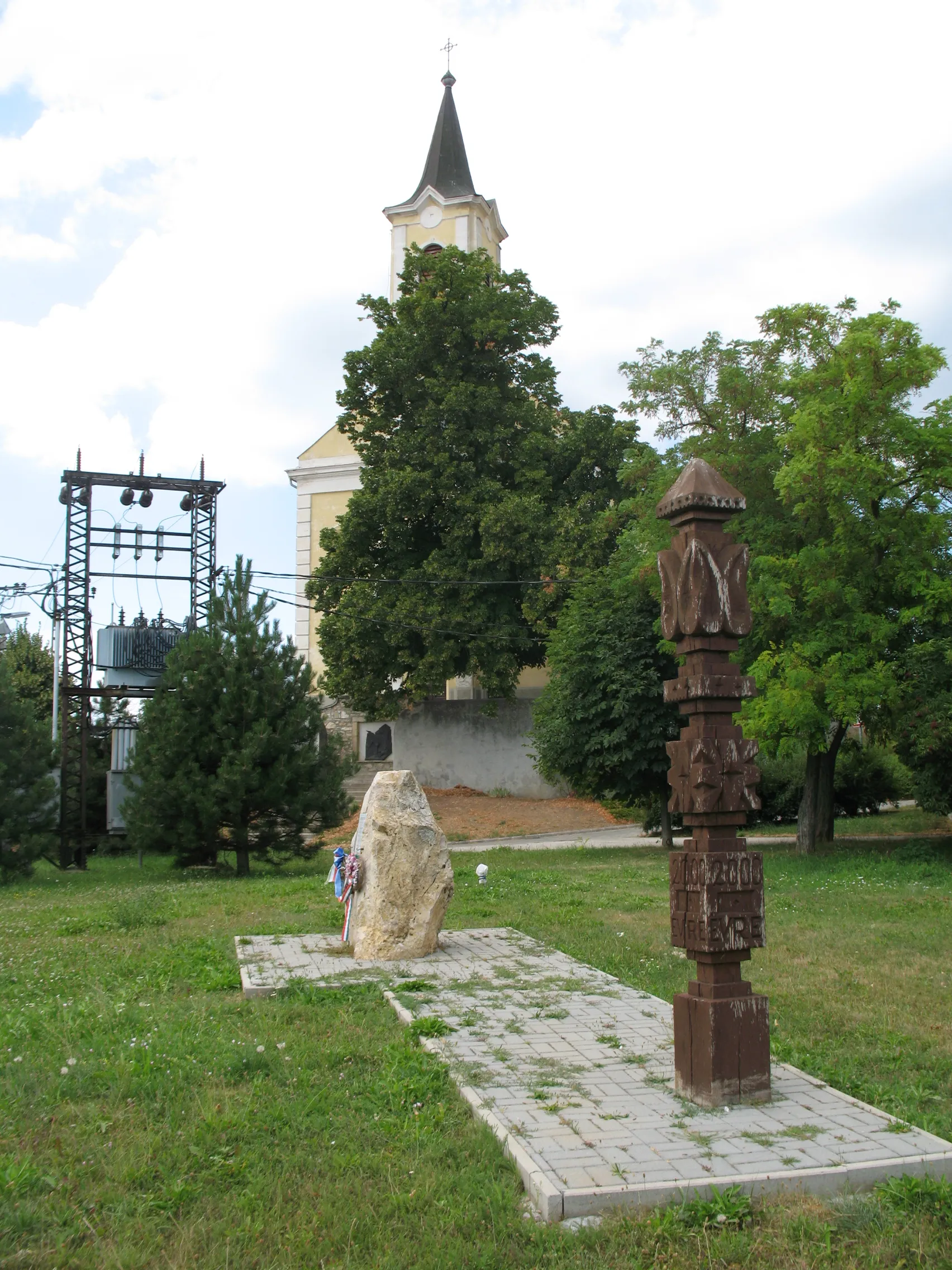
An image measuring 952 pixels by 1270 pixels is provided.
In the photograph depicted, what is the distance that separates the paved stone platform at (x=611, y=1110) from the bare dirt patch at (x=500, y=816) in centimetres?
1978

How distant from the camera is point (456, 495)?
29969mm

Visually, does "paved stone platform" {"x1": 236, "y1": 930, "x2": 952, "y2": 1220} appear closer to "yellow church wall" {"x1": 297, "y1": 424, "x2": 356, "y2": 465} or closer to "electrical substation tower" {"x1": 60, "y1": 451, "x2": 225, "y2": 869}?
"electrical substation tower" {"x1": 60, "y1": 451, "x2": 225, "y2": 869}

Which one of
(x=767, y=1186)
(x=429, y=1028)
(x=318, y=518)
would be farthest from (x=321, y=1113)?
(x=318, y=518)

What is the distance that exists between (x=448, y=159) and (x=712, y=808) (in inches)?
1489

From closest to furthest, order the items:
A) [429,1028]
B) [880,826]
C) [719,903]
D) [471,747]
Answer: [719,903] → [429,1028] → [880,826] → [471,747]

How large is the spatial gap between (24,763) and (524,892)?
35.4ft

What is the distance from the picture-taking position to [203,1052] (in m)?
6.29

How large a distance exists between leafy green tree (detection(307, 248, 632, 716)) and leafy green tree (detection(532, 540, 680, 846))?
5.47 metres

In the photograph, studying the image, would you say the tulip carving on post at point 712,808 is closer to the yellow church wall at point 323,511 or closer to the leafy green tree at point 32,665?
the yellow church wall at point 323,511

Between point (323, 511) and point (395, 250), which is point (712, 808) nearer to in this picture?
point (323, 511)

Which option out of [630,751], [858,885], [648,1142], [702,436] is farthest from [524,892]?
[648,1142]

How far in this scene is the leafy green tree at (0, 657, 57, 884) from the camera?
20156 millimetres

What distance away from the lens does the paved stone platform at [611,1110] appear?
175 inches

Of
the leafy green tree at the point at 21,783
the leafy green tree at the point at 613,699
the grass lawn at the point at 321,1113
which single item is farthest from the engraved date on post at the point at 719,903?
the leafy green tree at the point at 21,783
